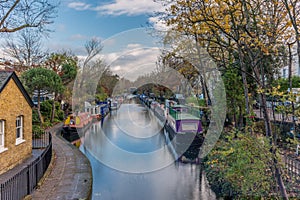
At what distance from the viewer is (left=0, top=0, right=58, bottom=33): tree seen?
1048 centimetres

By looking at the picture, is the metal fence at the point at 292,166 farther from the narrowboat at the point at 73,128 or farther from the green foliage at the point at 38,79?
the green foliage at the point at 38,79

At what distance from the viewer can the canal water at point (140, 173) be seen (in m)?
6.72

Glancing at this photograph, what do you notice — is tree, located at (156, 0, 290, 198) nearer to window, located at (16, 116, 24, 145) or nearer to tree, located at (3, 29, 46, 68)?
window, located at (16, 116, 24, 145)

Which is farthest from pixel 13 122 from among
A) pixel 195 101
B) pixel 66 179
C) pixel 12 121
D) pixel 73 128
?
pixel 195 101

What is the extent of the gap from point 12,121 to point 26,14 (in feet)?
18.6

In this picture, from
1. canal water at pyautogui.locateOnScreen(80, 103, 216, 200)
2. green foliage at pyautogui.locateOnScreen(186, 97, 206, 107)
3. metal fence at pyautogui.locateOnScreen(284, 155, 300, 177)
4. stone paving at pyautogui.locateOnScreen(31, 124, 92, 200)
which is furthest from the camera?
green foliage at pyautogui.locateOnScreen(186, 97, 206, 107)

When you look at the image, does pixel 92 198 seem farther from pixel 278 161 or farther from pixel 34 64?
pixel 34 64

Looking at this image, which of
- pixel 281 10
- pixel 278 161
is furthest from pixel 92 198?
pixel 281 10

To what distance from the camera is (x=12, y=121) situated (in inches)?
311

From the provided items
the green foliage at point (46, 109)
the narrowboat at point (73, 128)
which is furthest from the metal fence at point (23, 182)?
the green foliage at point (46, 109)

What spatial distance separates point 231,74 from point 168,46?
11.0 feet

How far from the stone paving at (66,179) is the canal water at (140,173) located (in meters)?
0.40

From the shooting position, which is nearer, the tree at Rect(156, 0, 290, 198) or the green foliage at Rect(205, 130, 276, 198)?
the green foliage at Rect(205, 130, 276, 198)

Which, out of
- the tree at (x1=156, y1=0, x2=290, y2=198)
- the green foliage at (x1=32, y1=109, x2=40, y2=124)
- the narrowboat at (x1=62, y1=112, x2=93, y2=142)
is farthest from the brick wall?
the green foliage at (x1=32, y1=109, x2=40, y2=124)
